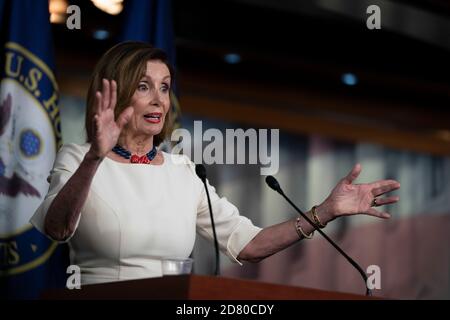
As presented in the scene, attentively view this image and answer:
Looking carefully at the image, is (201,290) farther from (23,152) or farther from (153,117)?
(23,152)

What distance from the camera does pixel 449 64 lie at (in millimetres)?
6129

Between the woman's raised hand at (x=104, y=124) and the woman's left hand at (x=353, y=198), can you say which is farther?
the woman's left hand at (x=353, y=198)

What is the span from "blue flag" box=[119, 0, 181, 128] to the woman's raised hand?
60.7 inches

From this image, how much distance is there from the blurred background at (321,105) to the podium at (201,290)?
3171mm

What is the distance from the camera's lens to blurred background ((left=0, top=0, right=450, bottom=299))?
5.36 meters

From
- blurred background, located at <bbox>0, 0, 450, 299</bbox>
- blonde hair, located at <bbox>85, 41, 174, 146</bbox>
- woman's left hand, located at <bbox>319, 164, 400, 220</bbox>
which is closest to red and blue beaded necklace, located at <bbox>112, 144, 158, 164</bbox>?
blonde hair, located at <bbox>85, 41, 174, 146</bbox>

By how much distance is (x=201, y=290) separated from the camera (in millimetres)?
1747

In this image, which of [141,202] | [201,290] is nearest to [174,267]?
[201,290]

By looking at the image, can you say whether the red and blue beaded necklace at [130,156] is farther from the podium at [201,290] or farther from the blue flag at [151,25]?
the blue flag at [151,25]

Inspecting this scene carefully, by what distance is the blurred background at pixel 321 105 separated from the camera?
211 inches

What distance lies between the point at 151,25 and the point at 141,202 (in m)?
1.51

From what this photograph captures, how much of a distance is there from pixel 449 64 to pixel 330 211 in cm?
392

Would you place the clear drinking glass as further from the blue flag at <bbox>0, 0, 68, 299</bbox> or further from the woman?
the blue flag at <bbox>0, 0, 68, 299</bbox>

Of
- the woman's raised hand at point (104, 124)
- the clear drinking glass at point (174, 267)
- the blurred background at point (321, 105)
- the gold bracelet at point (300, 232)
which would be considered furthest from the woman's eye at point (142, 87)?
the blurred background at point (321, 105)
